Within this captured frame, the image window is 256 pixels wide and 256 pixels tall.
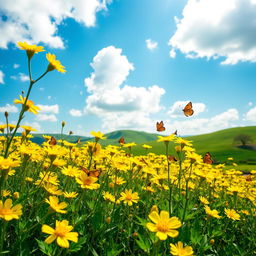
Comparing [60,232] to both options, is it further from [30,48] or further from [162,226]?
[30,48]

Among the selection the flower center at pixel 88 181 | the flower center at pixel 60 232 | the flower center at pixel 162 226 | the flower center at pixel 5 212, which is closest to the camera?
the flower center at pixel 5 212

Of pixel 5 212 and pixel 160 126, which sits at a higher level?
pixel 160 126

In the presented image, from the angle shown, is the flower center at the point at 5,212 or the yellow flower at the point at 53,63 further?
the yellow flower at the point at 53,63

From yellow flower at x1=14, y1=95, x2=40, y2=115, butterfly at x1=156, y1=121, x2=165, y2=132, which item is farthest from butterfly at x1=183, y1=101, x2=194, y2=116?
yellow flower at x1=14, y1=95, x2=40, y2=115

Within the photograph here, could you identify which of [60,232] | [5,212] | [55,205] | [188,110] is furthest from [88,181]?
[188,110]

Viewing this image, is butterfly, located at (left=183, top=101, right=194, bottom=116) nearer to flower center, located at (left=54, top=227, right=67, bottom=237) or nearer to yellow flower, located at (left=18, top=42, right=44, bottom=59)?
yellow flower, located at (left=18, top=42, right=44, bottom=59)

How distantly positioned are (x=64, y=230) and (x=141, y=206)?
405cm

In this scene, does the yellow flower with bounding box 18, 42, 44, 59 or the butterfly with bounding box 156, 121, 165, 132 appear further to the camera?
the butterfly with bounding box 156, 121, 165, 132

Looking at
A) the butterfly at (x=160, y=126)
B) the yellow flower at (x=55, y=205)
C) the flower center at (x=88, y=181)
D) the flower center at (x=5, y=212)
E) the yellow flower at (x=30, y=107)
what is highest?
the yellow flower at (x=30, y=107)

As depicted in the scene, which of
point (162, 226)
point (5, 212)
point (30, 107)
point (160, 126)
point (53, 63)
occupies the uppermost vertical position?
point (53, 63)

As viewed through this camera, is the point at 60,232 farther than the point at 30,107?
No

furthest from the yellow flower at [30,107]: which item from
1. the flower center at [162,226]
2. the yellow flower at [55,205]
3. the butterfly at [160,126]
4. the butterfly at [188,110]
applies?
the butterfly at [188,110]

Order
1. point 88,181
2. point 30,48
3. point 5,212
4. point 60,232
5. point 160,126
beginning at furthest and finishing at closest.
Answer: point 160,126 < point 88,181 < point 30,48 < point 60,232 < point 5,212

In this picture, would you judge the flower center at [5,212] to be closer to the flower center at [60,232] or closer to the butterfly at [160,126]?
the flower center at [60,232]
